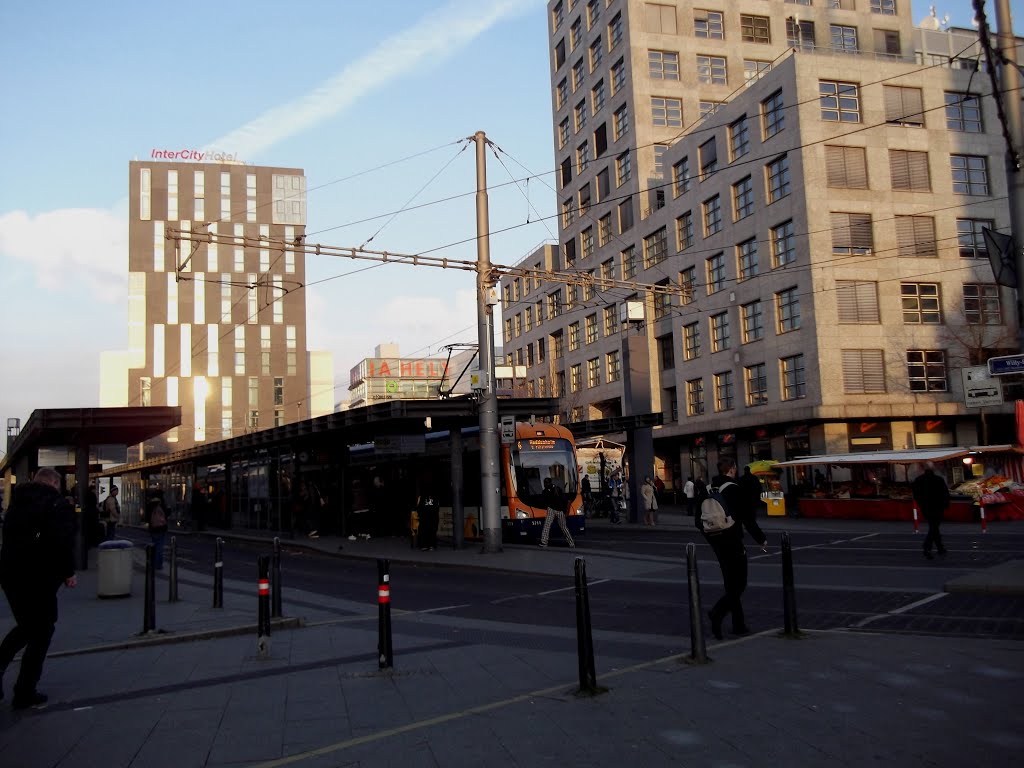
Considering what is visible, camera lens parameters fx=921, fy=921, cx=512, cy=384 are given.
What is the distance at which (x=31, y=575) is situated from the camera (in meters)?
7.21

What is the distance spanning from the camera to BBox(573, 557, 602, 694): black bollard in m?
6.95

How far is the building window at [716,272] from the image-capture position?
150 ft

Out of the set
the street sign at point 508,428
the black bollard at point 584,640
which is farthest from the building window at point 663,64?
the black bollard at point 584,640

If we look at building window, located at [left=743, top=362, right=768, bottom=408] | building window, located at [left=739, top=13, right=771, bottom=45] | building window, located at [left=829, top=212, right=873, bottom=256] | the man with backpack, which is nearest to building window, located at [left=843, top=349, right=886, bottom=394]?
building window, located at [left=743, top=362, right=768, bottom=408]

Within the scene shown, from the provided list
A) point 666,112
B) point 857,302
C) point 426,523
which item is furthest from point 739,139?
point 426,523

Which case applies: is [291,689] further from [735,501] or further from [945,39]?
[945,39]

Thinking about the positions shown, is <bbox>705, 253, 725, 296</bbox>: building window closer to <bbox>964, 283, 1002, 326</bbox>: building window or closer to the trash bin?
<bbox>964, 283, 1002, 326</bbox>: building window

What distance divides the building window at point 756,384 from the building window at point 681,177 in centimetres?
1061

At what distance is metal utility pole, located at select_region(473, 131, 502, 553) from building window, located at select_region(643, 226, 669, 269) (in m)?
30.0

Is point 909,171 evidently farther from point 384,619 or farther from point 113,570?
point 384,619

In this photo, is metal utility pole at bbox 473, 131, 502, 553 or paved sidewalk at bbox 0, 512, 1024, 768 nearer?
paved sidewalk at bbox 0, 512, 1024, 768

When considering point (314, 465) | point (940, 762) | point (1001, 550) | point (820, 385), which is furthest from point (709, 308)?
point (940, 762)

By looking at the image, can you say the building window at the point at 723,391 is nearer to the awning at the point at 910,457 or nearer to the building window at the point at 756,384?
the building window at the point at 756,384

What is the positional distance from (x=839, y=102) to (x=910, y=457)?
18.3 meters
